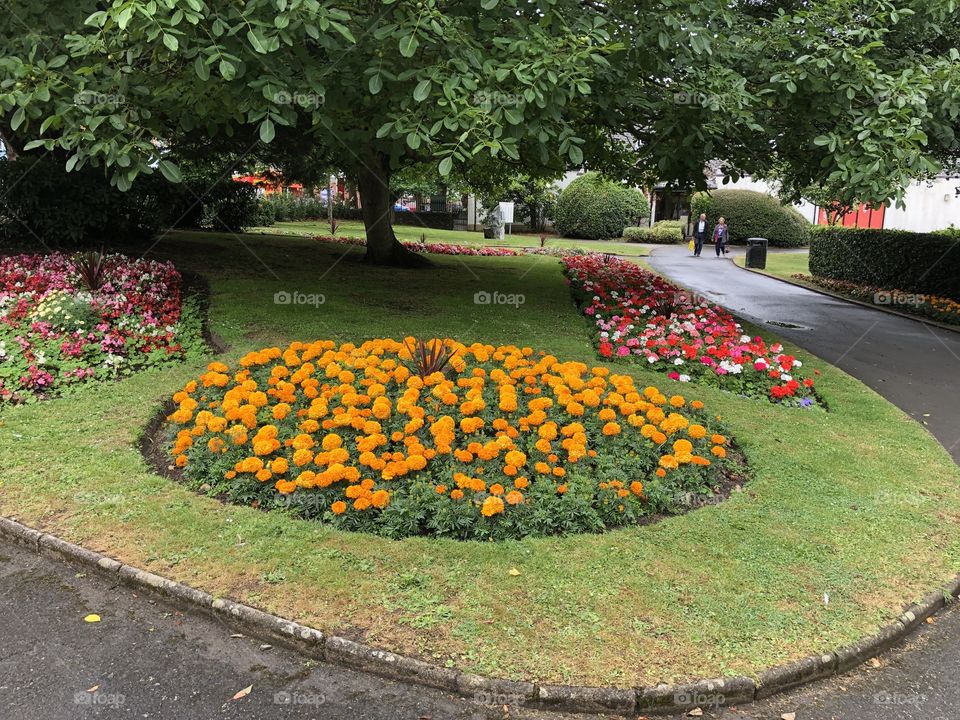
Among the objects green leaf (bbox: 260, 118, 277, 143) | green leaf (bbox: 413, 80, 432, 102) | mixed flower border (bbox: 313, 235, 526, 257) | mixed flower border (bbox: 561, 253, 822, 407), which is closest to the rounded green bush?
mixed flower border (bbox: 313, 235, 526, 257)

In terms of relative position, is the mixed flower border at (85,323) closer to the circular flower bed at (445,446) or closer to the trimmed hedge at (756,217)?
the circular flower bed at (445,446)

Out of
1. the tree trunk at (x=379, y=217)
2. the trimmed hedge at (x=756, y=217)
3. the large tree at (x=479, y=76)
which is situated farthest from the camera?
the trimmed hedge at (x=756, y=217)

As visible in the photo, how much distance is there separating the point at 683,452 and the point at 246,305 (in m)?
6.31

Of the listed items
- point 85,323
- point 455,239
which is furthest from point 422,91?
point 455,239

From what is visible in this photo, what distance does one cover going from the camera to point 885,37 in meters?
9.09

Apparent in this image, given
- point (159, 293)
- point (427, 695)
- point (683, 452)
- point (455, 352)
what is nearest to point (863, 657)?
point (683, 452)

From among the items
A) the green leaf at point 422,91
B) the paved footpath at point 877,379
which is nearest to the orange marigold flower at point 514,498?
the paved footpath at point 877,379

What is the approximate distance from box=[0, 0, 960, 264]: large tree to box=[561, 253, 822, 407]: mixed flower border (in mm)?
2008

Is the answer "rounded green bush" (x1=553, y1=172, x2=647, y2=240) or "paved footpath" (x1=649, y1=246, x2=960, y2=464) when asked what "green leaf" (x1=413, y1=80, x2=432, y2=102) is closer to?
"paved footpath" (x1=649, y1=246, x2=960, y2=464)

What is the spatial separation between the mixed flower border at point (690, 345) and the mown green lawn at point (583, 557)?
0.92 meters

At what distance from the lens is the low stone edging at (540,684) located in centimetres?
297

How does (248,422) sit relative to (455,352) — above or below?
below

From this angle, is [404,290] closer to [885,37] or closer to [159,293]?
[159,293]

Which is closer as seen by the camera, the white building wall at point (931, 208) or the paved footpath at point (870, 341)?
the paved footpath at point (870, 341)
